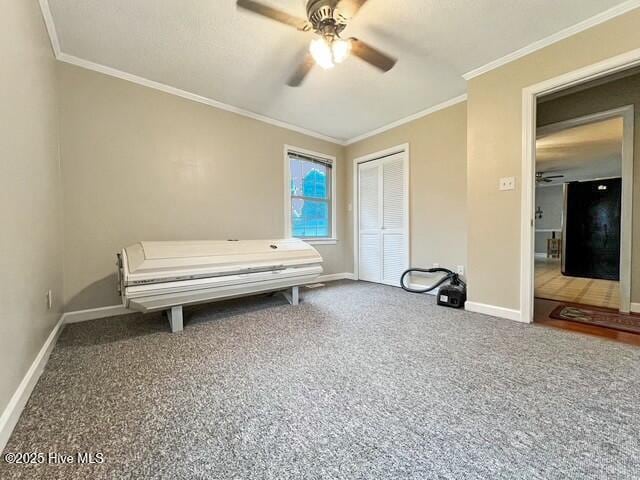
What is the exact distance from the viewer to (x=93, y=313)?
2605 mm

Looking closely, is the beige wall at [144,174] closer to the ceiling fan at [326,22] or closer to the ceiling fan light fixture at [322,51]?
the ceiling fan at [326,22]

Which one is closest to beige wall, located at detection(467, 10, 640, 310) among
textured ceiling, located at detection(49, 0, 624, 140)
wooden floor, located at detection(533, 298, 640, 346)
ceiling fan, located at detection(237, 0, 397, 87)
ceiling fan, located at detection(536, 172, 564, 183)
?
textured ceiling, located at detection(49, 0, 624, 140)

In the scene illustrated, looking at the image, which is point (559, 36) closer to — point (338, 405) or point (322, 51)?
point (322, 51)

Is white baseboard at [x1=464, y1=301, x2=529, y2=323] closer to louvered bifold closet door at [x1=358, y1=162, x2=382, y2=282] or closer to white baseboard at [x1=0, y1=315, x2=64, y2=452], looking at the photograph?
louvered bifold closet door at [x1=358, y1=162, x2=382, y2=282]

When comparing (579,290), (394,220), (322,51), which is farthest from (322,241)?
(579,290)

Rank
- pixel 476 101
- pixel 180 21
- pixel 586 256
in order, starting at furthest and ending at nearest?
pixel 586 256, pixel 476 101, pixel 180 21

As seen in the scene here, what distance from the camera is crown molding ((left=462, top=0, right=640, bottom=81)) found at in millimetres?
1919

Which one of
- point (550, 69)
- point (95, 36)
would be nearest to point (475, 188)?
point (550, 69)

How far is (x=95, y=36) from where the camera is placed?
222cm

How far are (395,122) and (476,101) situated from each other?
54.0 inches

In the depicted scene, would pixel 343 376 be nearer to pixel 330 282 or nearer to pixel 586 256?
pixel 330 282

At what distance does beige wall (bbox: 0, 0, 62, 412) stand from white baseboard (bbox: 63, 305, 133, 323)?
0.39 meters

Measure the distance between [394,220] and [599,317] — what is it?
2452mm

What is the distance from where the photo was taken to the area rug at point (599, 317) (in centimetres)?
232
